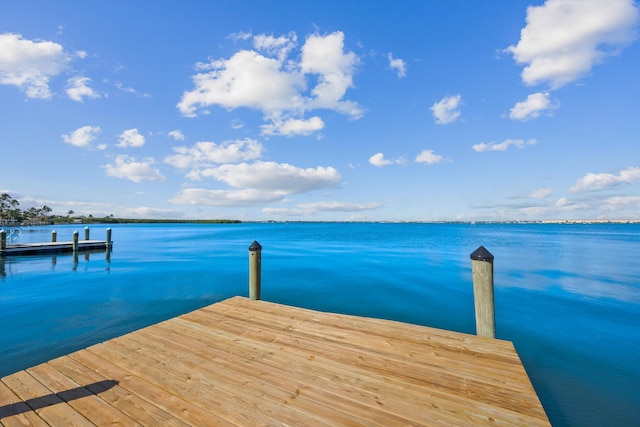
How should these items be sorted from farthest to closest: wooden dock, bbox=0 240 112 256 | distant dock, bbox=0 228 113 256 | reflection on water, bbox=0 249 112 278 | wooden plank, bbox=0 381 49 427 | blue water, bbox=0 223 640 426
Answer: wooden dock, bbox=0 240 112 256 < distant dock, bbox=0 228 113 256 < reflection on water, bbox=0 249 112 278 < blue water, bbox=0 223 640 426 < wooden plank, bbox=0 381 49 427

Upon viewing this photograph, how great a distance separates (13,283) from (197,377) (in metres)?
17.2

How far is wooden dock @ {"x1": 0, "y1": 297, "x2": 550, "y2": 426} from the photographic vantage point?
2631mm

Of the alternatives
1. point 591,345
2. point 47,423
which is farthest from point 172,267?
point 591,345

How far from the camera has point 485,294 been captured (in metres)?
4.55

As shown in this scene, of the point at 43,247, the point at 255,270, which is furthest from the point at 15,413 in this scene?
the point at 43,247

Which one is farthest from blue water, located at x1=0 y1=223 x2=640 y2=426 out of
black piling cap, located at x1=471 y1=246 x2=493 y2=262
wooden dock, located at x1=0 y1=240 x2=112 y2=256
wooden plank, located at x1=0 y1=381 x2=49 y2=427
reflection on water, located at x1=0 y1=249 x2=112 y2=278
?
wooden plank, located at x1=0 y1=381 x2=49 y2=427

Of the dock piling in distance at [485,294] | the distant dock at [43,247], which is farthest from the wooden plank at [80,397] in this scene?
the distant dock at [43,247]

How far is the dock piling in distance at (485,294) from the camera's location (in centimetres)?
452

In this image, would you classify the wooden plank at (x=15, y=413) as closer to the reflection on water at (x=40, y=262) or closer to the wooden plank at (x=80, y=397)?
the wooden plank at (x=80, y=397)

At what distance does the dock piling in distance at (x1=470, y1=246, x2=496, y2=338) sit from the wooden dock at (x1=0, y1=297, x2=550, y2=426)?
346 mm

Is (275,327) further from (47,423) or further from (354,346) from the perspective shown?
(47,423)

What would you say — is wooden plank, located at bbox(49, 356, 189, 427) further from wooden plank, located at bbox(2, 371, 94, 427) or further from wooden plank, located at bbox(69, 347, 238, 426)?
wooden plank, located at bbox(2, 371, 94, 427)

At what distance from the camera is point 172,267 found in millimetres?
18656

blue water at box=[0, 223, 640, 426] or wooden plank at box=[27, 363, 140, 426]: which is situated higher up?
wooden plank at box=[27, 363, 140, 426]
